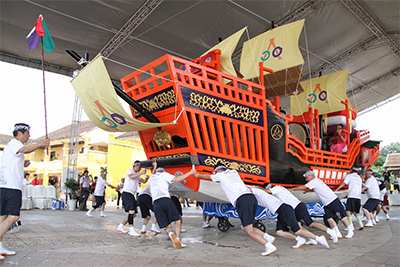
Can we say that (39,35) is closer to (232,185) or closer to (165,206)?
(165,206)

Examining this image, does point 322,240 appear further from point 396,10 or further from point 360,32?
point 360,32

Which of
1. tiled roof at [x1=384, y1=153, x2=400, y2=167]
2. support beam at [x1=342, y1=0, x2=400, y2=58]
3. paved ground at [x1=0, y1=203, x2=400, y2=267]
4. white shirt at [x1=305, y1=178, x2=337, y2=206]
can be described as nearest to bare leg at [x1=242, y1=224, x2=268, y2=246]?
paved ground at [x1=0, y1=203, x2=400, y2=267]

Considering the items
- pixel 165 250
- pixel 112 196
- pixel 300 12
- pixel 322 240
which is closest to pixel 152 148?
pixel 165 250

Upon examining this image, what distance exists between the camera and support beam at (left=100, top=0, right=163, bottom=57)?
30.9ft

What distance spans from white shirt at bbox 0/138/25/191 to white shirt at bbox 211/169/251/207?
2.71 m

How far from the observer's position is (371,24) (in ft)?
38.4

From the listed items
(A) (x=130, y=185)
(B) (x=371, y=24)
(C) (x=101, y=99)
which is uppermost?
(B) (x=371, y=24)

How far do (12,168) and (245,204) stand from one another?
316 cm

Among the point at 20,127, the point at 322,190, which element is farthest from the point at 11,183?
the point at 322,190

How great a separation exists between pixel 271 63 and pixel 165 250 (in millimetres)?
7079

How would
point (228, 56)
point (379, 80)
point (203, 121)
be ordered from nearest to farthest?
point (203, 121)
point (228, 56)
point (379, 80)

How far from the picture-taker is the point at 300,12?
10.5 metres

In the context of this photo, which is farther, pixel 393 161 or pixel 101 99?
pixel 393 161

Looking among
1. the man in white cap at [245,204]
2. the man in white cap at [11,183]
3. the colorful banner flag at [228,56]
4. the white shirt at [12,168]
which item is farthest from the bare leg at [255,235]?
the colorful banner flag at [228,56]
